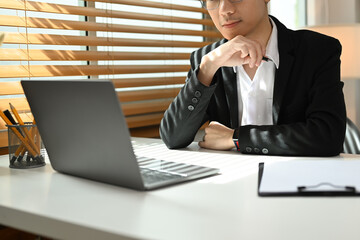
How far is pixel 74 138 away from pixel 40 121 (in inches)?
5.9

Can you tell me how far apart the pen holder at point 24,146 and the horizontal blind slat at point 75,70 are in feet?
1.57

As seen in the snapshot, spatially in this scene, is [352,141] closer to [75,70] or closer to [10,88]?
[75,70]

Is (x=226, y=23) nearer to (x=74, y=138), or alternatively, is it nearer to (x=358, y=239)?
(x=74, y=138)

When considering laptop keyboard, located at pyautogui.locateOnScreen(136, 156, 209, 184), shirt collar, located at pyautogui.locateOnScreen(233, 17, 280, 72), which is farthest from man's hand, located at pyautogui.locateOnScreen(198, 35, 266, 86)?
laptop keyboard, located at pyautogui.locateOnScreen(136, 156, 209, 184)

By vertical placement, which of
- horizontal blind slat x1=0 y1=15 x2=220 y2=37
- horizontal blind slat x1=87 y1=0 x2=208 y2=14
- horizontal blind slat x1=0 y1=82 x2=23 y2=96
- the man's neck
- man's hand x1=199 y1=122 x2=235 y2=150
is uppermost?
horizontal blind slat x1=87 y1=0 x2=208 y2=14

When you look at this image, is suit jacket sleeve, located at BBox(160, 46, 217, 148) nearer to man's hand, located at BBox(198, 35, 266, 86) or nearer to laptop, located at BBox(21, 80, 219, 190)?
man's hand, located at BBox(198, 35, 266, 86)

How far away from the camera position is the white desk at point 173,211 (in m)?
0.73

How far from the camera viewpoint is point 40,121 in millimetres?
1188

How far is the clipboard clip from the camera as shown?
3.07 feet

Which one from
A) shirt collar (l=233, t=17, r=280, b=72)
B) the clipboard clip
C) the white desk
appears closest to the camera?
the white desk

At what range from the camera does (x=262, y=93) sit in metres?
1.74

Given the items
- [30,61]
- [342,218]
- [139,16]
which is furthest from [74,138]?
[139,16]

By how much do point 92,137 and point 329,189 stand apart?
487mm

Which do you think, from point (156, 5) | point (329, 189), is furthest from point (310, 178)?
point (156, 5)
